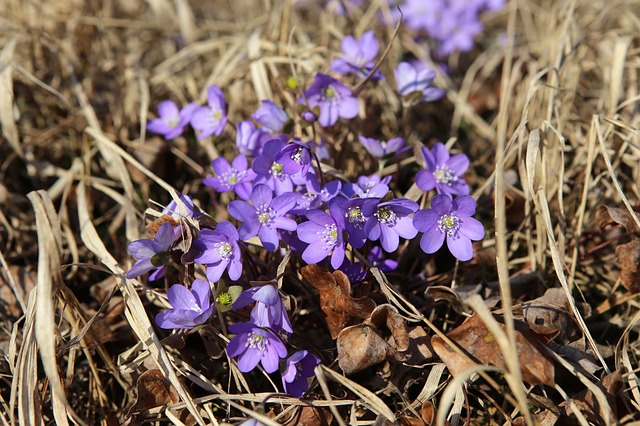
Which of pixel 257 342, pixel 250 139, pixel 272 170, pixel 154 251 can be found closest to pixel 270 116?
pixel 250 139

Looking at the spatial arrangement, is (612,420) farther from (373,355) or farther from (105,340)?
(105,340)

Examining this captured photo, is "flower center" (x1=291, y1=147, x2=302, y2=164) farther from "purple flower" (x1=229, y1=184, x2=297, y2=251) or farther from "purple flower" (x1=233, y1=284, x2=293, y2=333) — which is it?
"purple flower" (x1=233, y1=284, x2=293, y2=333)

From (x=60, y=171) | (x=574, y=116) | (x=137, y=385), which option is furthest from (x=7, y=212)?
(x=574, y=116)

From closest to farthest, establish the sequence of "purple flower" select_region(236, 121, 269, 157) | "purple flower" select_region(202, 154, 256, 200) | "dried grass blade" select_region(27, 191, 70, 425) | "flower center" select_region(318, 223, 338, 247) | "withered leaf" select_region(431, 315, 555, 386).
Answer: "dried grass blade" select_region(27, 191, 70, 425) → "withered leaf" select_region(431, 315, 555, 386) → "flower center" select_region(318, 223, 338, 247) → "purple flower" select_region(202, 154, 256, 200) → "purple flower" select_region(236, 121, 269, 157)

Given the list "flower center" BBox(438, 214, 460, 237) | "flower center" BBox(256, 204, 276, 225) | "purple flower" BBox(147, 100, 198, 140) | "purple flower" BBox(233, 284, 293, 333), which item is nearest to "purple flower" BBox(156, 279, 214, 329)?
"purple flower" BBox(233, 284, 293, 333)

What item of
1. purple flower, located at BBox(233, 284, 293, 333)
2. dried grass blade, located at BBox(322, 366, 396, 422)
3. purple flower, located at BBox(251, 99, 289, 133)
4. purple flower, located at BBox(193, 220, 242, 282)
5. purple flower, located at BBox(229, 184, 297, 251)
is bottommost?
dried grass blade, located at BBox(322, 366, 396, 422)

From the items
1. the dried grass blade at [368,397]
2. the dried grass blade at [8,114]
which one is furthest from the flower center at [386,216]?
the dried grass blade at [8,114]

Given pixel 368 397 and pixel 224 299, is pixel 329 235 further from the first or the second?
pixel 368 397
